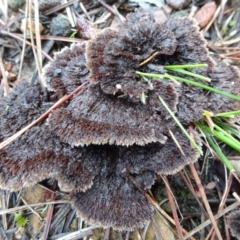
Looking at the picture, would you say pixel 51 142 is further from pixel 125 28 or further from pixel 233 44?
pixel 233 44

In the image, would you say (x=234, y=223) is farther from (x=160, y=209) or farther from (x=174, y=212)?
(x=160, y=209)

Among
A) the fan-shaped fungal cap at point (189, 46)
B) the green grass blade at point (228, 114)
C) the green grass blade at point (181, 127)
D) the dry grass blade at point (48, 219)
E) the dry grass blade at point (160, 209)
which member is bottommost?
the dry grass blade at point (48, 219)

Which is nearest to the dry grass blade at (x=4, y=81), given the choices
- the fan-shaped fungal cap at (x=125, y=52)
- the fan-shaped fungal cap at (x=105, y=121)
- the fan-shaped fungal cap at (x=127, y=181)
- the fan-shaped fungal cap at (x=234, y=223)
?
the fan-shaped fungal cap at (x=105, y=121)

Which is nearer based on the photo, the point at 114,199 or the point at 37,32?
the point at 114,199

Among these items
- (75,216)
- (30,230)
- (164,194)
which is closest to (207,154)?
(164,194)

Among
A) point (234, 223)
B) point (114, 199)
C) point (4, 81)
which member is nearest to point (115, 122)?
point (114, 199)

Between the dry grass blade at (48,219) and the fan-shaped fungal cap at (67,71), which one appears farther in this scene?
the dry grass blade at (48,219)

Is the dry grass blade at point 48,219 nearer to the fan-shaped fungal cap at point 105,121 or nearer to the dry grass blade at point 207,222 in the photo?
the fan-shaped fungal cap at point 105,121
